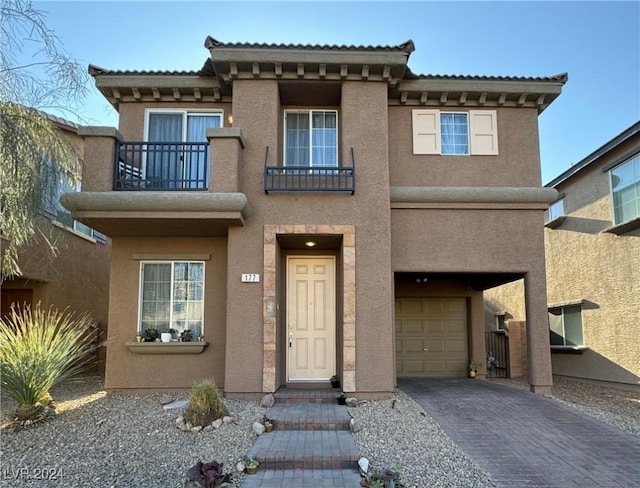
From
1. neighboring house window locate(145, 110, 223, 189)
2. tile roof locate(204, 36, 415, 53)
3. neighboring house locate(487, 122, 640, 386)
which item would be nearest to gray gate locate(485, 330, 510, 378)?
neighboring house locate(487, 122, 640, 386)

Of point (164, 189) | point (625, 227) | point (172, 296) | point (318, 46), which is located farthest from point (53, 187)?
point (625, 227)

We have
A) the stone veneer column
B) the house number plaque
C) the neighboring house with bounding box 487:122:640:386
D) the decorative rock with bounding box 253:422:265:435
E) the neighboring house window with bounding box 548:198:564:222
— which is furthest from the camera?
the neighboring house window with bounding box 548:198:564:222

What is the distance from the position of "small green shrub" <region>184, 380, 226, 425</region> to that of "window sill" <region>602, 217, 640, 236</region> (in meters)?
10.0

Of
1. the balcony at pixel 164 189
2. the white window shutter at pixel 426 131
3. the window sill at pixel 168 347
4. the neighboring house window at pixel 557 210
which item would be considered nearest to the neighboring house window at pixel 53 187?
the balcony at pixel 164 189

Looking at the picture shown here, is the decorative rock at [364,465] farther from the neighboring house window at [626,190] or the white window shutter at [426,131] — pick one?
the neighboring house window at [626,190]

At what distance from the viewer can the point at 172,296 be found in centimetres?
968

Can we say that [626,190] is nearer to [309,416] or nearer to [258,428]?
[309,416]

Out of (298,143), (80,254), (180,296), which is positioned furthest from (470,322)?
(80,254)

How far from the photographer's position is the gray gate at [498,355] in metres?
13.8

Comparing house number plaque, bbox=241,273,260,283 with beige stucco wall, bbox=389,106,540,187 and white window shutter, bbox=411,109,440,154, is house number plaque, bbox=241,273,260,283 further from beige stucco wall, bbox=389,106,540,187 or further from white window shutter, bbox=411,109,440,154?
white window shutter, bbox=411,109,440,154

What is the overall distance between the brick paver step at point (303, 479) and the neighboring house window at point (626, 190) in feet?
31.6

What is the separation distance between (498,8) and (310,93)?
4652 mm

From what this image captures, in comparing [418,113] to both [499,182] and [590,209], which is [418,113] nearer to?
[499,182]

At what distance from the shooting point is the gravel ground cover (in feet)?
18.2
